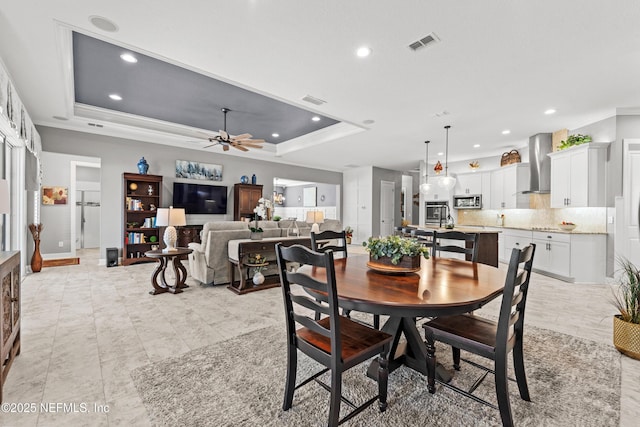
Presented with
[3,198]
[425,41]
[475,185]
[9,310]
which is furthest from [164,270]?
[475,185]

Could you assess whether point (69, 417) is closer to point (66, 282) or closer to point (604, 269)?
point (66, 282)

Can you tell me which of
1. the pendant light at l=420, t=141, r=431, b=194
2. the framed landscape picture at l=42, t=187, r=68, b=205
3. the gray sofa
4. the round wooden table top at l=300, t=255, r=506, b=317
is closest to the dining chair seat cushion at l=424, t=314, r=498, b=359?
the round wooden table top at l=300, t=255, r=506, b=317

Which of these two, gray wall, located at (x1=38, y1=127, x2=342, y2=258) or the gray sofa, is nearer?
the gray sofa

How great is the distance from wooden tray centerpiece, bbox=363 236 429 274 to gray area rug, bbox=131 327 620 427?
750 millimetres

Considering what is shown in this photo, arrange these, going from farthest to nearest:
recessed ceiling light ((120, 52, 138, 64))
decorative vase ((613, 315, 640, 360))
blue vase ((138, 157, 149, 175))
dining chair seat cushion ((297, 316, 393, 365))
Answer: blue vase ((138, 157, 149, 175)), recessed ceiling light ((120, 52, 138, 64)), decorative vase ((613, 315, 640, 360)), dining chair seat cushion ((297, 316, 393, 365))

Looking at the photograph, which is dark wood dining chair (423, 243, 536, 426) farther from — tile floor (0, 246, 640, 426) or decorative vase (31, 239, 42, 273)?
decorative vase (31, 239, 42, 273)

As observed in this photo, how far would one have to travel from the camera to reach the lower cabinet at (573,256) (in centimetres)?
465

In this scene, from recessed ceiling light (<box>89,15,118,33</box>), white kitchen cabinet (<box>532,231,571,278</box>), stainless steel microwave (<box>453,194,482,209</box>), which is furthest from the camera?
Answer: stainless steel microwave (<box>453,194,482,209</box>)

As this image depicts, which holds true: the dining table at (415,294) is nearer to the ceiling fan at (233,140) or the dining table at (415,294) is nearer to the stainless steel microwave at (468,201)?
the ceiling fan at (233,140)

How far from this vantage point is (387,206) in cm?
1014

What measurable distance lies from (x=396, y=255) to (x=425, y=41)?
2.10 metres

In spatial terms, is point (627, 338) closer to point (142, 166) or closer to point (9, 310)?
point (9, 310)

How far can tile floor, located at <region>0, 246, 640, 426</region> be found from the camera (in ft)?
5.54

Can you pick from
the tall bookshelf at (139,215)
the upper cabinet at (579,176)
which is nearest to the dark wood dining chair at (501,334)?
the upper cabinet at (579,176)
